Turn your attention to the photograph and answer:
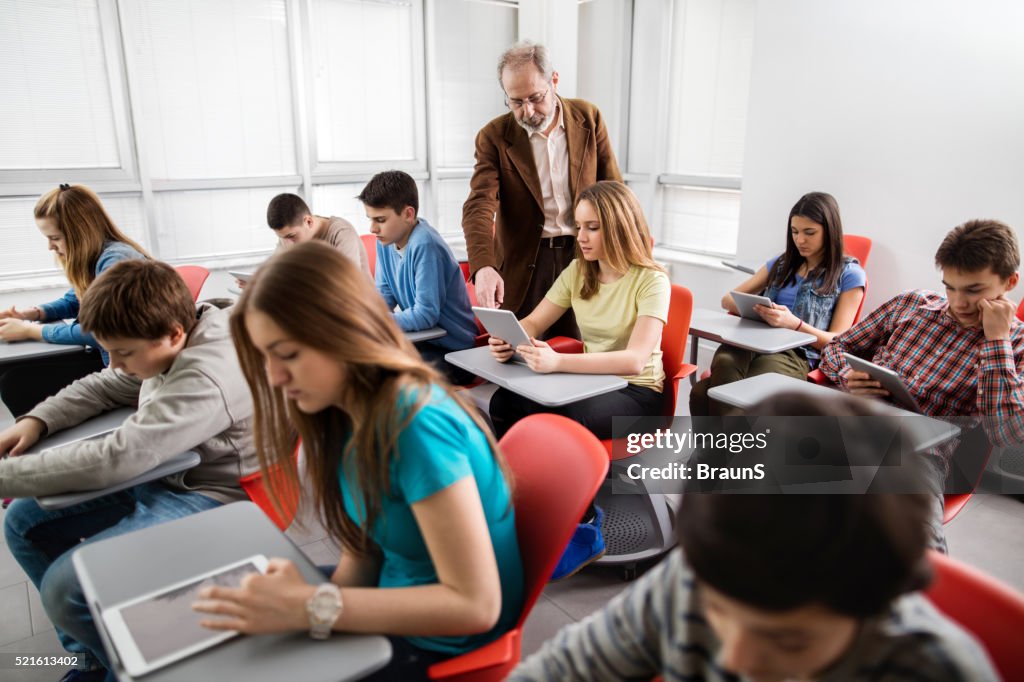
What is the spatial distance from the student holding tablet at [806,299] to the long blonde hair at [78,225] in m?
2.32

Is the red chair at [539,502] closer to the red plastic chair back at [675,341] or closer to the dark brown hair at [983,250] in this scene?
the red plastic chair back at [675,341]

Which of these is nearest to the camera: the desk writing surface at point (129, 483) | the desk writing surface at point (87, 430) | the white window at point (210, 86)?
the desk writing surface at point (129, 483)

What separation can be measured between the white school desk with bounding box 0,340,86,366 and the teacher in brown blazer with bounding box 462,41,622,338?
5.21ft

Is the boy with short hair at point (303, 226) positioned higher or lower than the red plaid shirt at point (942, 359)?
higher

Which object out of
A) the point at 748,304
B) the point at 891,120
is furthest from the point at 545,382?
the point at 891,120

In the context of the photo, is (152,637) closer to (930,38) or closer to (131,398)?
(131,398)

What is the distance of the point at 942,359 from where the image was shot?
222 centimetres

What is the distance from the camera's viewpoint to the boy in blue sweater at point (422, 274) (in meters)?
2.84

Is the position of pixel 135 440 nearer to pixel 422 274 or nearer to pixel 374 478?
pixel 374 478

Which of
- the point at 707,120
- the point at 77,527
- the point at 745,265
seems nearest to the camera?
the point at 77,527

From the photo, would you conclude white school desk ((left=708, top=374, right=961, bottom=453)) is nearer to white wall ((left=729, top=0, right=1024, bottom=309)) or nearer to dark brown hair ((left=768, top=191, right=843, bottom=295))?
dark brown hair ((left=768, top=191, right=843, bottom=295))

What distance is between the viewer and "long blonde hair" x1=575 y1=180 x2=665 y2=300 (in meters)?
2.35

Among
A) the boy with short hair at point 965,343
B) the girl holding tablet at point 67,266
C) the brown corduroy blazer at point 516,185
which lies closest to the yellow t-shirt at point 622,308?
the brown corduroy blazer at point 516,185

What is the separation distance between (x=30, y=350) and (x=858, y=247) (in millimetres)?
3680
